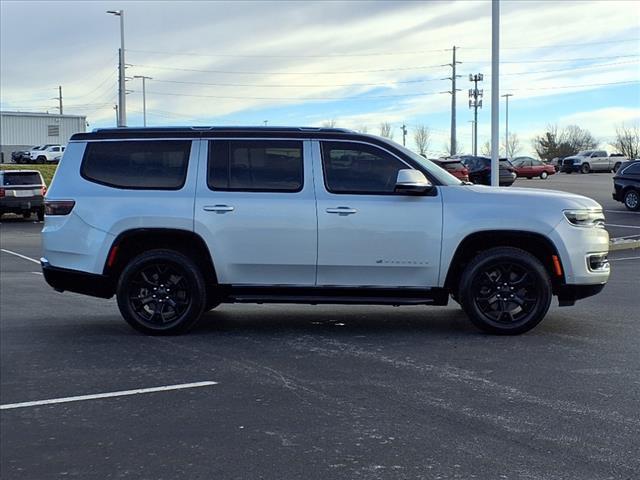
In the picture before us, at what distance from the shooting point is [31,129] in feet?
233

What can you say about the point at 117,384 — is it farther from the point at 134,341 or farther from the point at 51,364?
the point at 134,341

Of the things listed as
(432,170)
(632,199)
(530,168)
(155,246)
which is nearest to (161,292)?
(155,246)

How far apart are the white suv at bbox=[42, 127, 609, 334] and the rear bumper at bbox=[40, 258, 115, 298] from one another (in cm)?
1

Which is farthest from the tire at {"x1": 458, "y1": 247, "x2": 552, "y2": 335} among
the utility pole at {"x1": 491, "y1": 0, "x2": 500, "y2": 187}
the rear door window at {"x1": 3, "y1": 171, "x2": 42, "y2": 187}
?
the rear door window at {"x1": 3, "y1": 171, "x2": 42, "y2": 187}

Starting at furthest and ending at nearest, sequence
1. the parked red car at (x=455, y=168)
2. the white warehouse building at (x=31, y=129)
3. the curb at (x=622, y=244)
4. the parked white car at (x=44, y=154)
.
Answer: the white warehouse building at (x=31, y=129), the parked white car at (x=44, y=154), the parked red car at (x=455, y=168), the curb at (x=622, y=244)

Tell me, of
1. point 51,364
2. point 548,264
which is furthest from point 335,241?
point 51,364

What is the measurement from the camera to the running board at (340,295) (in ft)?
23.0

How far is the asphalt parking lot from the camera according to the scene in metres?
4.11

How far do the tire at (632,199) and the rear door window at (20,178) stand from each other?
68.1ft

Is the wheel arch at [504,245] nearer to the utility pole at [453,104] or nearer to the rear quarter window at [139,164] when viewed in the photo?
the rear quarter window at [139,164]

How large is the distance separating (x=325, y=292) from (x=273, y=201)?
1.02 meters

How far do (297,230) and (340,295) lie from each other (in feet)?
2.48

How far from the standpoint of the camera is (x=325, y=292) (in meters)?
7.09

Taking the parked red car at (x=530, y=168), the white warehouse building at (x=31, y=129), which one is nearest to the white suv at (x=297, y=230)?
the parked red car at (x=530, y=168)
